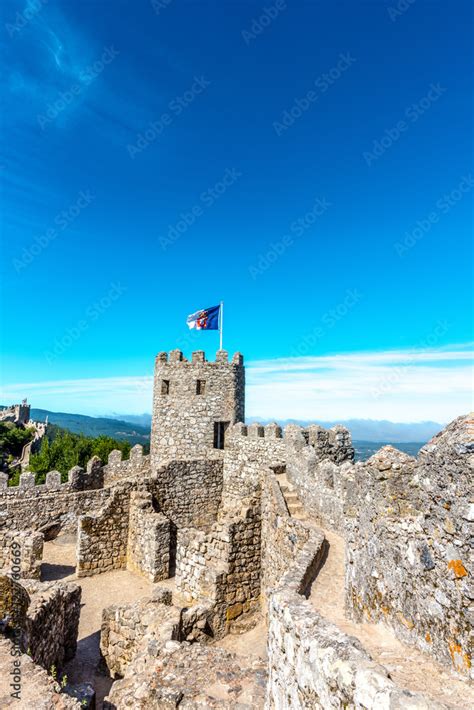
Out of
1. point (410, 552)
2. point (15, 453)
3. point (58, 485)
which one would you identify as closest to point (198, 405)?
point (58, 485)

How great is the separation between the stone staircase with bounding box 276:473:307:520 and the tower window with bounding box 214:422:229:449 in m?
4.32

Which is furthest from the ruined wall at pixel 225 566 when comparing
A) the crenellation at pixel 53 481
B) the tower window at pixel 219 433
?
the crenellation at pixel 53 481

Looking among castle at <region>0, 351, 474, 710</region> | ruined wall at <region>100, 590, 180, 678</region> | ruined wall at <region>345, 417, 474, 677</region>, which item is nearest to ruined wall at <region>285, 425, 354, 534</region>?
castle at <region>0, 351, 474, 710</region>

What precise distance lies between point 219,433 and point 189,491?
2.77 meters

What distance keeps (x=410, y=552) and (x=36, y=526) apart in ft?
51.4

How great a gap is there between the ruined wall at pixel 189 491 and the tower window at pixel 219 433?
1.04 meters

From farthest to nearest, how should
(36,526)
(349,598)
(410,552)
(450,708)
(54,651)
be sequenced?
(36,526) → (54,651) → (349,598) → (410,552) → (450,708)

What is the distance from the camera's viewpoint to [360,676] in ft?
8.50

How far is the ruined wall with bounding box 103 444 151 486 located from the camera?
1931cm

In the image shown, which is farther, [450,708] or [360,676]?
[360,676]

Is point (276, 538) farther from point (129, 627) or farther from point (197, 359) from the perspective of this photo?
point (197, 359)

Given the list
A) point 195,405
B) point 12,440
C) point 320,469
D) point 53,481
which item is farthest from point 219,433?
point 12,440

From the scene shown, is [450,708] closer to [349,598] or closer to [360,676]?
[360,676]

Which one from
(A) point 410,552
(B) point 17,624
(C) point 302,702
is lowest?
(B) point 17,624
